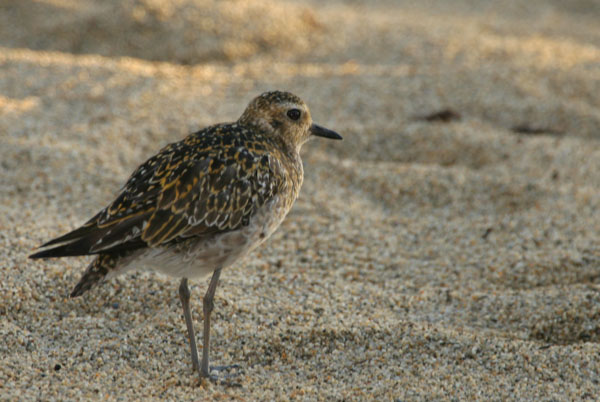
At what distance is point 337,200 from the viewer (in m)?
5.70

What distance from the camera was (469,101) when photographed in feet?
23.2

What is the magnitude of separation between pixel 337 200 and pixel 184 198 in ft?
7.72

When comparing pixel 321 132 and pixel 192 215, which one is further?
pixel 321 132

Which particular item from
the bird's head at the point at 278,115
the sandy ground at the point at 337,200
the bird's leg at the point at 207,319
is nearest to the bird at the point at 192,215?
the bird's leg at the point at 207,319

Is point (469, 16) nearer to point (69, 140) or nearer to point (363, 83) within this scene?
point (363, 83)

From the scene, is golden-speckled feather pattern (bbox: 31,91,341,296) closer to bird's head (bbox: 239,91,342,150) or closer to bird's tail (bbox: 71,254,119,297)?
bird's tail (bbox: 71,254,119,297)

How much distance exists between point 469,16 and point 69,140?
6280 millimetres

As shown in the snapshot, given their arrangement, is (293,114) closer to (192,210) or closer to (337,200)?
(192,210)

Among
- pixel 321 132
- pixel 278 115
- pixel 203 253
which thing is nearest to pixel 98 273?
pixel 203 253

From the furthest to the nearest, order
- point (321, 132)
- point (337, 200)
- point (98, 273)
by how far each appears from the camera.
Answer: point (337, 200), point (321, 132), point (98, 273)

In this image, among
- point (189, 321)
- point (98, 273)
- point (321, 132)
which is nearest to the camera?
point (98, 273)

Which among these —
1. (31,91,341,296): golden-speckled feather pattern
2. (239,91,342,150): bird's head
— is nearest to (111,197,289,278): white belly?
(31,91,341,296): golden-speckled feather pattern

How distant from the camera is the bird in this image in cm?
337

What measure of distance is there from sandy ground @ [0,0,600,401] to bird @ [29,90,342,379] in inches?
→ 20.4
